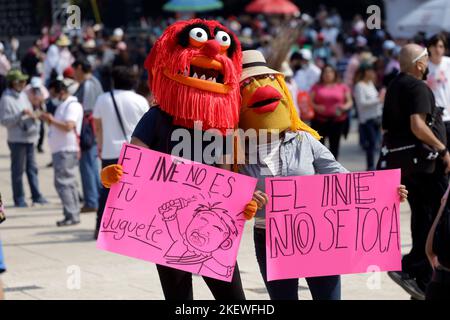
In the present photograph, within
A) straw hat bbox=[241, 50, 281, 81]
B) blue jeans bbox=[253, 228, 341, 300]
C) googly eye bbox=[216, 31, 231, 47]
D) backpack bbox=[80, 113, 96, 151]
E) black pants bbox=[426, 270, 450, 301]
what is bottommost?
backpack bbox=[80, 113, 96, 151]

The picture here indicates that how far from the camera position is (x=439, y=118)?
26.7ft

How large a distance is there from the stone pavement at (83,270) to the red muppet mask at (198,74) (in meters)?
2.13

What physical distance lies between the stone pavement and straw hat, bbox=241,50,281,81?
2.00 meters

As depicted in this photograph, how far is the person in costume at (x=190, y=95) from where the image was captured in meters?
5.64

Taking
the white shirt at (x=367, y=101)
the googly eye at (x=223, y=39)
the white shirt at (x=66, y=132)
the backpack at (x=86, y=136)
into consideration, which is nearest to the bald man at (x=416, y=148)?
the googly eye at (x=223, y=39)

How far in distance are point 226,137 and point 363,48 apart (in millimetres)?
15327

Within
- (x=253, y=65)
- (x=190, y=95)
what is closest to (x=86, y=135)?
(x=253, y=65)

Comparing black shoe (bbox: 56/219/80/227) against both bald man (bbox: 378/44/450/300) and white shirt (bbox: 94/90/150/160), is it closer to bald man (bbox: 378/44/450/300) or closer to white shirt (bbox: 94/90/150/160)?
Answer: white shirt (bbox: 94/90/150/160)

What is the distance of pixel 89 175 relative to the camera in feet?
40.2

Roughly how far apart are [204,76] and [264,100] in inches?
13.8

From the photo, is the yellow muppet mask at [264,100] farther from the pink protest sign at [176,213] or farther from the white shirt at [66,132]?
the white shirt at [66,132]

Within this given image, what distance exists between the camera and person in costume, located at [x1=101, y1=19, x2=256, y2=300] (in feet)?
18.5

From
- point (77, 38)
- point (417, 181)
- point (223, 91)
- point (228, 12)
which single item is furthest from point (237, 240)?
point (228, 12)

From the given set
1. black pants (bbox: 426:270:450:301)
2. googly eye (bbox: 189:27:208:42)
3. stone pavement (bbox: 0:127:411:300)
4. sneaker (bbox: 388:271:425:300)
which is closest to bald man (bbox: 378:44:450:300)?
sneaker (bbox: 388:271:425:300)
